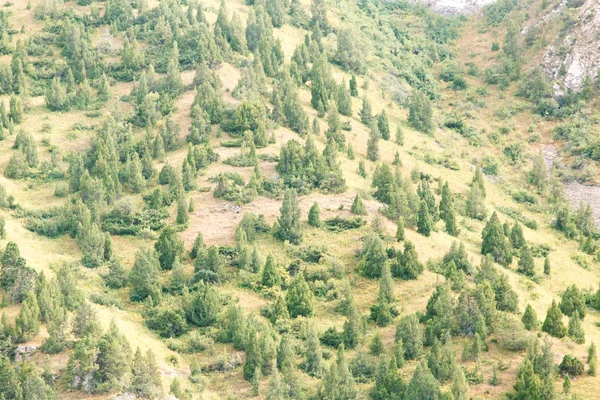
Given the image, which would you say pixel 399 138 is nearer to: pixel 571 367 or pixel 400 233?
pixel 400 233

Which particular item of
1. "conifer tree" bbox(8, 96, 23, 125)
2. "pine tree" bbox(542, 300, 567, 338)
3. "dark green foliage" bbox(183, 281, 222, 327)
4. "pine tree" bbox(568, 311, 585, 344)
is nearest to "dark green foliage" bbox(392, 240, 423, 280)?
"pine tree" bbox(542, 300, 567, 338)

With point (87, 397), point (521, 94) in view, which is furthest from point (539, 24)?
point (87, 397)

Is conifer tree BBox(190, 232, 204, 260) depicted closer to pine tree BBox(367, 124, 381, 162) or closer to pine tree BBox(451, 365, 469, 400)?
pine tree BBox(451, 365, 469, 400)

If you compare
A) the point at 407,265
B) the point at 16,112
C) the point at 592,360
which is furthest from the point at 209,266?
the point at 16,112

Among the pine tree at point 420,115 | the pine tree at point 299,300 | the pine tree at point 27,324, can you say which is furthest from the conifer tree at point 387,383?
the pine tree at point 420,115

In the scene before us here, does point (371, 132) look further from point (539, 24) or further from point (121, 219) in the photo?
point (539, 24)

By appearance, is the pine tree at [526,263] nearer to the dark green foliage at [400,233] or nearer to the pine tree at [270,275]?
the dark green foliage at [400,233]
